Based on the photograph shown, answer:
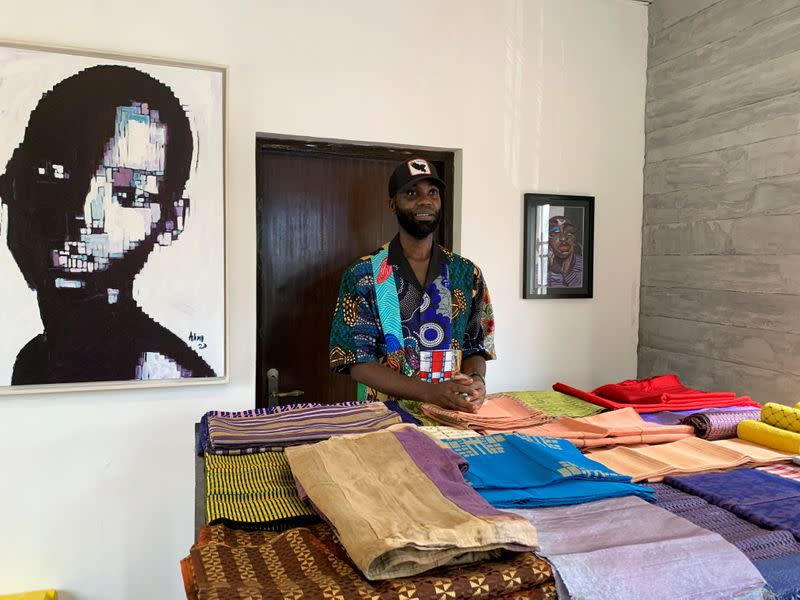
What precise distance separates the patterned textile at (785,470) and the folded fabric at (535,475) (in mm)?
418

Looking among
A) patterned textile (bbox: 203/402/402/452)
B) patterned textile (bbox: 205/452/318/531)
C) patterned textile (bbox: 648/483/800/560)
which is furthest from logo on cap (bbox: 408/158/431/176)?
A: patterned textile (bbox: 648/483/800/560)

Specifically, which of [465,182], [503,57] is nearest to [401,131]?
[465,182]

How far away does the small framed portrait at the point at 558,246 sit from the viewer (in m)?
3.13

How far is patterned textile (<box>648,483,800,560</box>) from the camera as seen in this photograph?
3.25 ft

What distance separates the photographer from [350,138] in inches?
110

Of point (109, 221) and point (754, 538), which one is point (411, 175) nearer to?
point (109, 221)

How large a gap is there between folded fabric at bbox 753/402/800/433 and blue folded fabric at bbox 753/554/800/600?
664mm

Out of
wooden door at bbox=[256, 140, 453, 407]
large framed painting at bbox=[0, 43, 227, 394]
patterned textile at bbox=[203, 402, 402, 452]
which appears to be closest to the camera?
patterned textile at bbox=[203, 402, 402, 452]

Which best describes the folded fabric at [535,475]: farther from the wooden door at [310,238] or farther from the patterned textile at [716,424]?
the wooden door at [310,238]

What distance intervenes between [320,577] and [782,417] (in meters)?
1.27

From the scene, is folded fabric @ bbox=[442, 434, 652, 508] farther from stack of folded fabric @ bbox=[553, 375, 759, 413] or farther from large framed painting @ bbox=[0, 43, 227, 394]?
large framed painting @ bbox=[0, 43, 227, 394]

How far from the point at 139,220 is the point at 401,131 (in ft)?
3.91

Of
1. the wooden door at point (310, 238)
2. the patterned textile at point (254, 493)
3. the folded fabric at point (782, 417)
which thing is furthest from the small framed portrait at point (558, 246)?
the patterned textile at point (254, 493)

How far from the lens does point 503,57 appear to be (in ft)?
9.94
